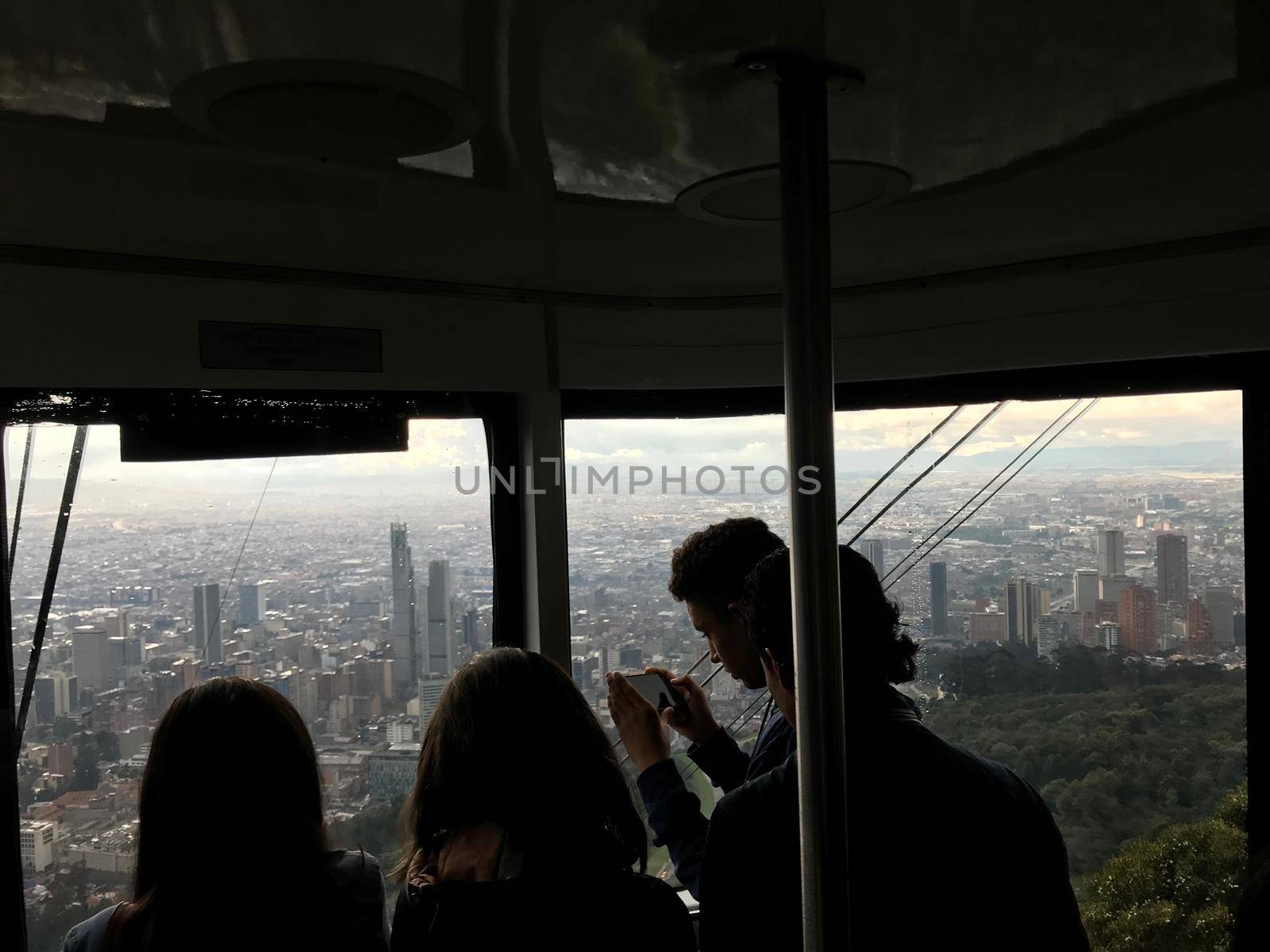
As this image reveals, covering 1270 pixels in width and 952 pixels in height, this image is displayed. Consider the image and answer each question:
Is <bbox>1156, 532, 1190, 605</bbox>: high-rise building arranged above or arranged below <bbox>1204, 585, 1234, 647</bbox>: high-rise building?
above

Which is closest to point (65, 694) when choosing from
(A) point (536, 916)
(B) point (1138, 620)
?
(A) point (536, 916)

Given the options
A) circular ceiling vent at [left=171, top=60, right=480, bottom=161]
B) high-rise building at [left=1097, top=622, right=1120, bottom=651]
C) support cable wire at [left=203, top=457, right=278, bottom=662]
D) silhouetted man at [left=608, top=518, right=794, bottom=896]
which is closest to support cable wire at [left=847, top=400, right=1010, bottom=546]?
high-rise building at [left=1097, top=622, right=1120, bottom=651]

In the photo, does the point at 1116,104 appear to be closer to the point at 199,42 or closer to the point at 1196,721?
the point at 199,42

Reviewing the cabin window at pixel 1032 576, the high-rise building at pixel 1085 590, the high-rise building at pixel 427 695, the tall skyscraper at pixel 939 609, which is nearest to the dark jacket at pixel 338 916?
the high-rise building at pixel 427 695

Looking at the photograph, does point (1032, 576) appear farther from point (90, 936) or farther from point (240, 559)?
point (90, 936)

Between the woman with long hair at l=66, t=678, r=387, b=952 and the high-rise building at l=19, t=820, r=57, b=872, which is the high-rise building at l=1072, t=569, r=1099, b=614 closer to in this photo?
the woman with long hair at l=66, t=678, r=387, b=952

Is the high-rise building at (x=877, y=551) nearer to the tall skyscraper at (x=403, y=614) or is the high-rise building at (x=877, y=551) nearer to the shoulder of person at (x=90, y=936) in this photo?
the tall skyscraper at (x=403, y=614)
